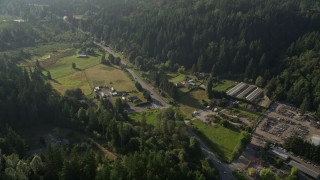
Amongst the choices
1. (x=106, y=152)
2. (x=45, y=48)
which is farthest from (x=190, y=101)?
(x=45, y=48)

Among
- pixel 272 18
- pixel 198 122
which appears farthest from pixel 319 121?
pixel 272 18

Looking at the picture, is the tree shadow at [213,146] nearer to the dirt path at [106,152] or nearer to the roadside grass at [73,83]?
the dirt path at [106,152]

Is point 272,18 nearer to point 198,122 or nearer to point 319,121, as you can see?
point 319,121

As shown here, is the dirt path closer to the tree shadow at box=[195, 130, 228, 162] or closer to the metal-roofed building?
the tree shadow at box=[195, 130, 228, 162]

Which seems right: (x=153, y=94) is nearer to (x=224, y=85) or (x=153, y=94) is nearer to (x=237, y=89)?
(x=224, y=85)

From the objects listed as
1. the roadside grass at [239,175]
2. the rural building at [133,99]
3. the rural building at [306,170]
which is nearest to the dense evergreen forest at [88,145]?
the roadside grass at [239,175]
